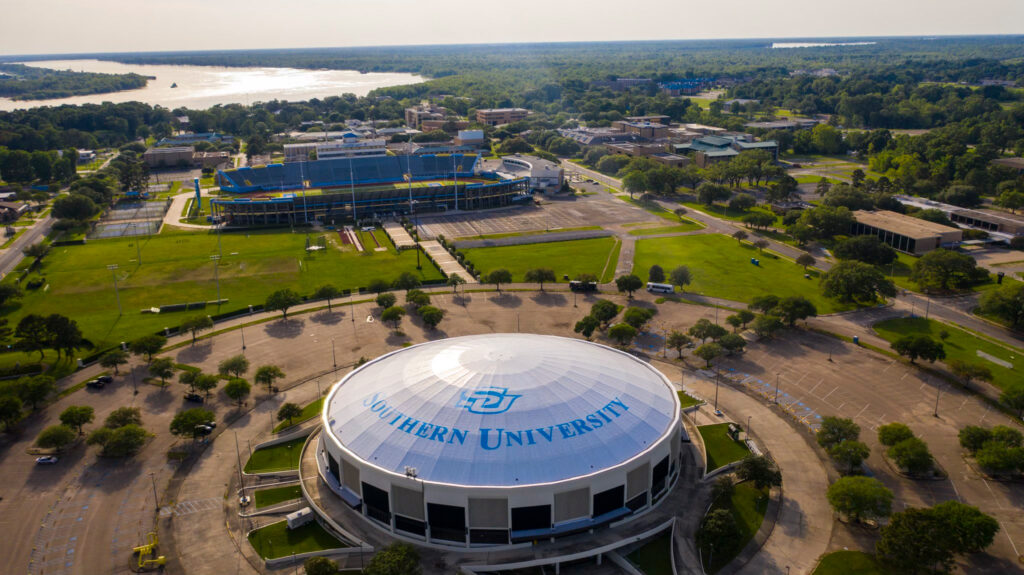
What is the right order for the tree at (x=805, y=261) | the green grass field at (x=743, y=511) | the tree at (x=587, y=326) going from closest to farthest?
the green grass field at (x=743, y=511), the tree at (x=587, y=326), the tree at (x=805, y=261)

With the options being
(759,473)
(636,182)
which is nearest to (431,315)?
(759,473)

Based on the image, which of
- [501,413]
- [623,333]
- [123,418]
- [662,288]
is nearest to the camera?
[501,413]

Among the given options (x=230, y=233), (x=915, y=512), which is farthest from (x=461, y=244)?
(x=915, y=512)

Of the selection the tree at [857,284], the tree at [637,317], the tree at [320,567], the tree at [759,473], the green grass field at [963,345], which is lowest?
the tree at [320,567]

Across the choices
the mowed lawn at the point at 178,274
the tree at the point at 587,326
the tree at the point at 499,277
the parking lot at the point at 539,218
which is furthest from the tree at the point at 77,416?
the parking lot at the point at 539,218

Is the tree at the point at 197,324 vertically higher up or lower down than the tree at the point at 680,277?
lower down

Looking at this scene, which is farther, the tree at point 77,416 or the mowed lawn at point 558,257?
the mowed lawn at point 558,257

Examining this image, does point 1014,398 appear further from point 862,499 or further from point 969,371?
point 862,499

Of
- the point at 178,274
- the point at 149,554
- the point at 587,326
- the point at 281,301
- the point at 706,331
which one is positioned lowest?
the point at 149,554

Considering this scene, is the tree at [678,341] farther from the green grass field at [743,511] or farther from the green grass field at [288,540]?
the green grass field at [288,540]
